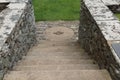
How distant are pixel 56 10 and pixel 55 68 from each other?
18.3ft

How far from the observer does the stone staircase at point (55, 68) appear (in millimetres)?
3697

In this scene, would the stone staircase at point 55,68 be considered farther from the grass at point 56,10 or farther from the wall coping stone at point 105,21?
the grass at point 56,10

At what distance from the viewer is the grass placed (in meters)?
9.59

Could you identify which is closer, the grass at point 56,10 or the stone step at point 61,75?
the stone step at point 61,75

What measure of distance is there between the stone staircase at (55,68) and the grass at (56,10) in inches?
69.8

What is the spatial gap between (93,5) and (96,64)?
5.08 feet

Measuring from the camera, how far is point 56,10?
9.91 meters

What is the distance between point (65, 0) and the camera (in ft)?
35.3

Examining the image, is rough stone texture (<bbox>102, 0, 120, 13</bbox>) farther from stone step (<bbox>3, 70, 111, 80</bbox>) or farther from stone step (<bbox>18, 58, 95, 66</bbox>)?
stone step (<bbox>3, 70, 111, 80</bbox>)

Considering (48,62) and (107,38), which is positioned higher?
(107,38)

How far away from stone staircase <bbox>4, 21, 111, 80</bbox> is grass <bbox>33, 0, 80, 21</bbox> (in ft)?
5.82

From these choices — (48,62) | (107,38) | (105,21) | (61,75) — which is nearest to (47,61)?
(48,62)

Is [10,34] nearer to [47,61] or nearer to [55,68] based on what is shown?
[55,68]

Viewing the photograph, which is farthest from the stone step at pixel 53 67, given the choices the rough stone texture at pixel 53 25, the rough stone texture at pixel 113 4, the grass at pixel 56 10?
the grass at pixel 56 10
